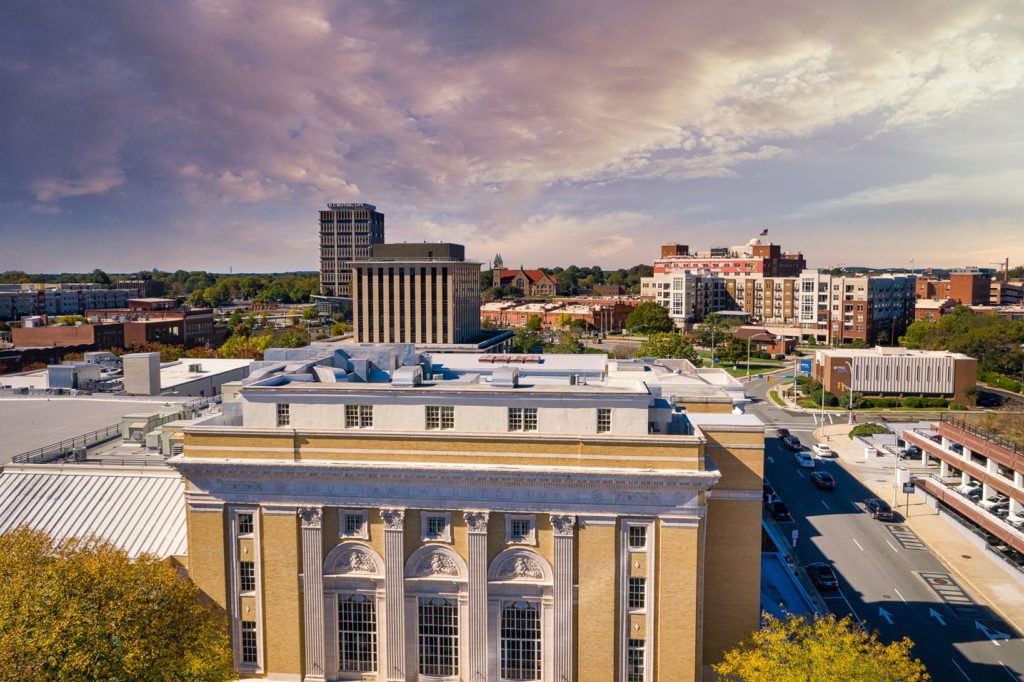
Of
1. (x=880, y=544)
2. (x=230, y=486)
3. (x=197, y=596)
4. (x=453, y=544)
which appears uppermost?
(x=230, y=486)

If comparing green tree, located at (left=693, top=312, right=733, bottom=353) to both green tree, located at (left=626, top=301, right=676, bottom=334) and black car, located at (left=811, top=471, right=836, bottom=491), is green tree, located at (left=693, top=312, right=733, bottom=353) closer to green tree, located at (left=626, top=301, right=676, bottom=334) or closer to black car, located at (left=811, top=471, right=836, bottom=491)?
green tree, located at (left=626, top=301, right=676, bottom=334)

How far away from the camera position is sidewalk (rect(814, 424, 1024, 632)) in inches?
1656

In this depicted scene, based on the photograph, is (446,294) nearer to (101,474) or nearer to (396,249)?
(396,249)

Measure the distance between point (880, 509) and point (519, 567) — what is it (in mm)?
41699

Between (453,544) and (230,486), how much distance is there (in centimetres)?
1066

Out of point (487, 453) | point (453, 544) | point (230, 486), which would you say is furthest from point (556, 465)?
point (230, 486)

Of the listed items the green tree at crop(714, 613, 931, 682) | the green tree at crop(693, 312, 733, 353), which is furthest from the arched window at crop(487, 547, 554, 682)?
the green tree at crop(693, 312, 733, 353)

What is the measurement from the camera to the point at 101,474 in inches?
1533

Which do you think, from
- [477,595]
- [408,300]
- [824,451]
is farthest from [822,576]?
[408,300]

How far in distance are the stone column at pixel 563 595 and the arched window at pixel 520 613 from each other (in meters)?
0.37

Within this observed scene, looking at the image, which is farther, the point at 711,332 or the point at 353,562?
the point at 711,332

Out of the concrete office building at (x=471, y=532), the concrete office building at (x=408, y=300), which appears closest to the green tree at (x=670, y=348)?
the concrete office building at (x=408, y=300)

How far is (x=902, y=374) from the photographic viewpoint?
337ft

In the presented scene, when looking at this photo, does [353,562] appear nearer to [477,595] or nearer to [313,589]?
[313,589]
